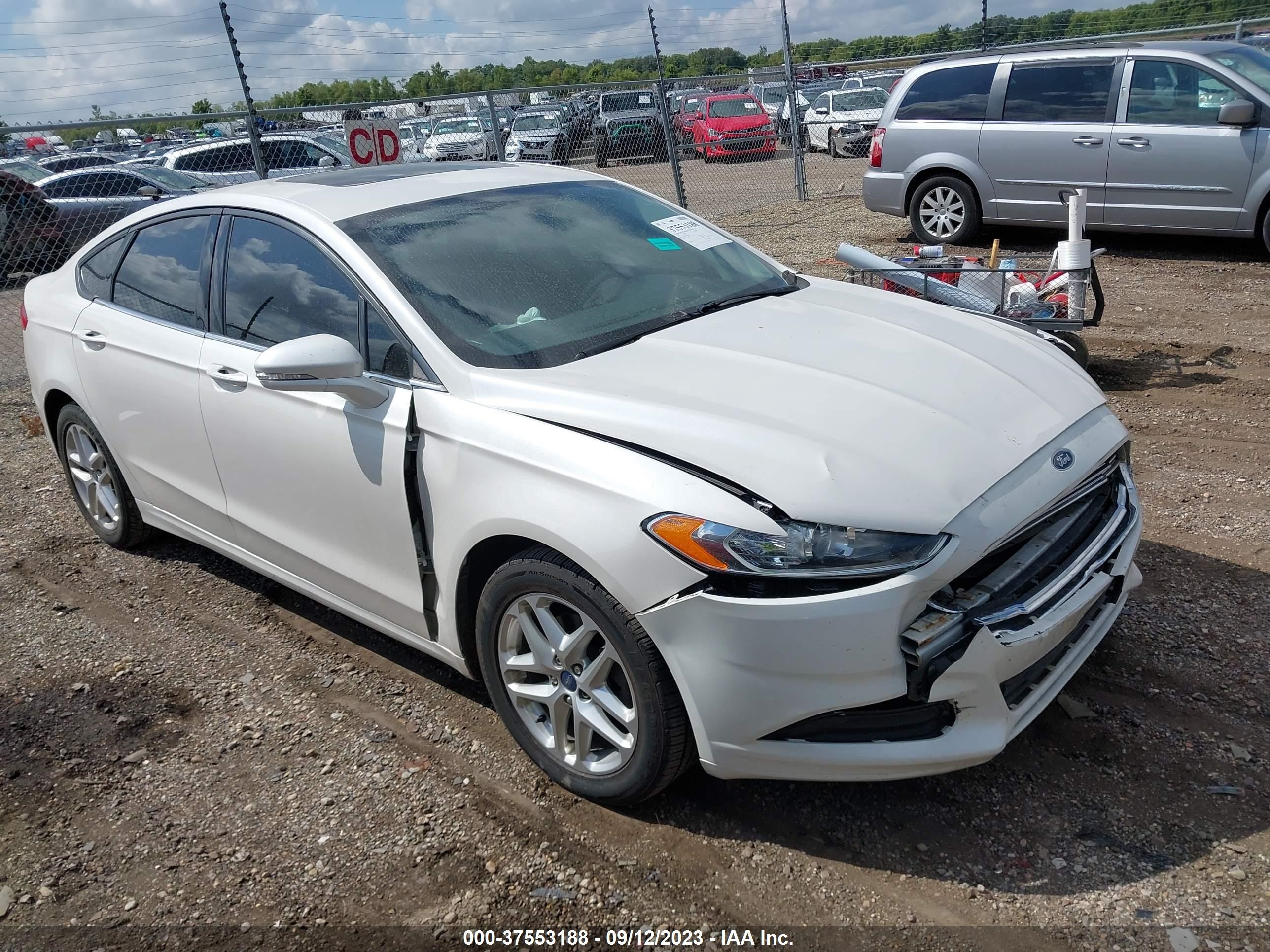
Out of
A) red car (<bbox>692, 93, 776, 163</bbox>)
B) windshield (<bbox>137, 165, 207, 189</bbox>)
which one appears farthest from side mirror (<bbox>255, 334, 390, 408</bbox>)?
windshield (<bbox>137, 165, 207, 189</bbox>)

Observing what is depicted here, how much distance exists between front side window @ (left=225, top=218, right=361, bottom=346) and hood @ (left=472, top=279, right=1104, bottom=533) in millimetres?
700

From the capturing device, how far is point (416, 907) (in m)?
2.67

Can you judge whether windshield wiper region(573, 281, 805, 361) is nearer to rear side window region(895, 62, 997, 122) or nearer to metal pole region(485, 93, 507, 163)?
→ rear side window region(895, 62, 997, 122)

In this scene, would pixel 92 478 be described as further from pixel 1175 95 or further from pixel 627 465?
pixel 1175 95

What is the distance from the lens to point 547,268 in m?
3.49

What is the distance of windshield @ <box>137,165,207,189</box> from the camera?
1416 centimetres

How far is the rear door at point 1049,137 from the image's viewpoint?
30.8 ft

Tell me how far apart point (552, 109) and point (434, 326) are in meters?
12.6

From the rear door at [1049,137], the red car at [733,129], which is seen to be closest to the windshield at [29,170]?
the red car at [733,129]

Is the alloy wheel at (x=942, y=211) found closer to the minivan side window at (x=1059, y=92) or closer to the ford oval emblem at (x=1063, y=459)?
the minivan side window at (x=1059, y=92)

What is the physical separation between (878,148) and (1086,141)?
7.14 feet

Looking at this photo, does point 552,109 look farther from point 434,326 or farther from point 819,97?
point 434,326

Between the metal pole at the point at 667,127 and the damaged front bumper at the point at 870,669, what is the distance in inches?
432

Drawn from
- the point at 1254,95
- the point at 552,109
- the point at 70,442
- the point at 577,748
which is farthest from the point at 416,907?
the point at 552,109
